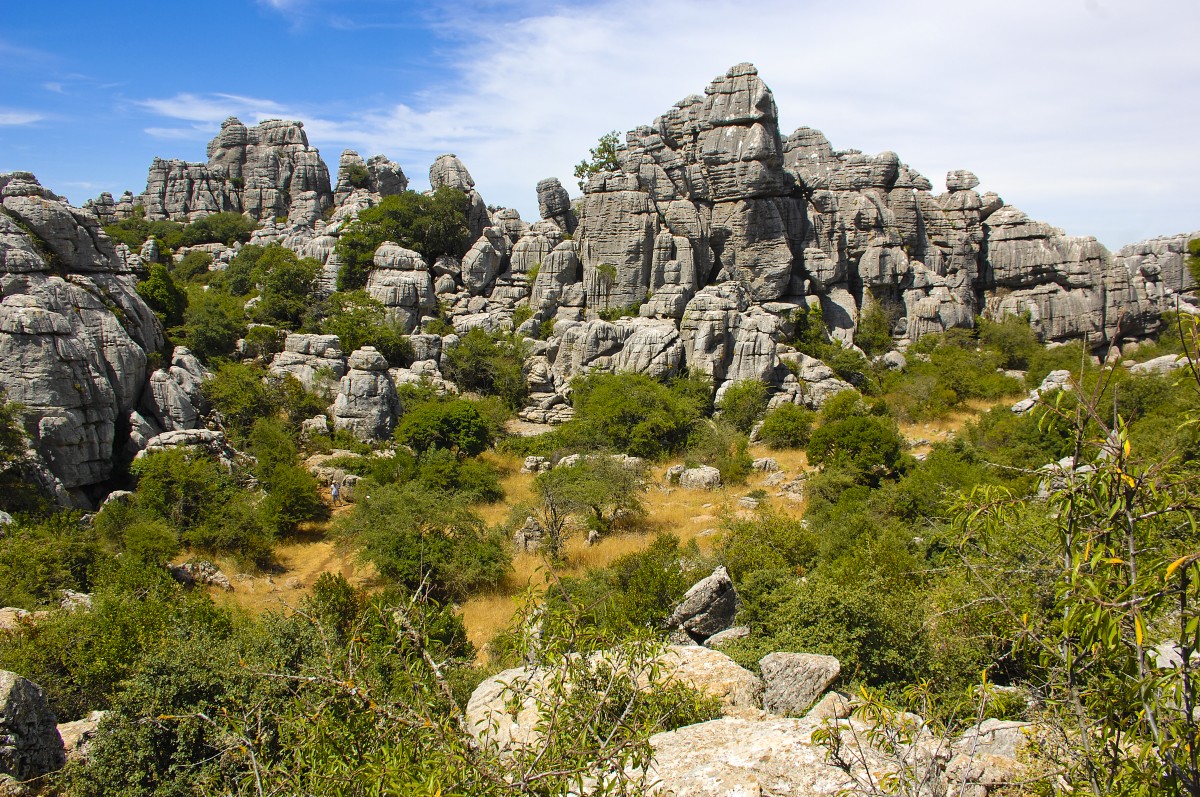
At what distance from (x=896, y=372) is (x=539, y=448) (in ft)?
57.6

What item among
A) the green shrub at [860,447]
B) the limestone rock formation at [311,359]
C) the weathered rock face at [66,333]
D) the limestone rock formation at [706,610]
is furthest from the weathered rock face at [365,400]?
the limestone rock formation at [706,610]

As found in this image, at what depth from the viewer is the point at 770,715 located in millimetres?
6410

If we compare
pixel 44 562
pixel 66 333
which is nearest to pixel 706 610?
pixel 44 562

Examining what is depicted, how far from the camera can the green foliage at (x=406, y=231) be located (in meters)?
32.2

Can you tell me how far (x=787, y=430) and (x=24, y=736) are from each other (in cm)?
2164

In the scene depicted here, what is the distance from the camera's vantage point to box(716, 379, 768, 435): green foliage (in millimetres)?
25906

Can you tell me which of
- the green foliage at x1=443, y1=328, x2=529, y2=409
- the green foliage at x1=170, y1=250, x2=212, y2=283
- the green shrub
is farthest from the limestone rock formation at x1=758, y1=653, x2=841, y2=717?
the green foliage at x1=170, y1=250, x2=212, y2=283

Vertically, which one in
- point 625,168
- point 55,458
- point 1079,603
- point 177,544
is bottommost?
point 177,544

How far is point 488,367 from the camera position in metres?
27.7

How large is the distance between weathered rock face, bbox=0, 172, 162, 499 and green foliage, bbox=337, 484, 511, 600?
7.19 m

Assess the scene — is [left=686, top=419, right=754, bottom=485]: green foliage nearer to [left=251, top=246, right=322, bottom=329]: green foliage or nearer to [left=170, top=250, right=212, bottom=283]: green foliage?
[left=251, top=246, right=322, bottom=329]: green foliage

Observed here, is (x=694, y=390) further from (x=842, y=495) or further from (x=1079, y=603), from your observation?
(x=1079, y=603)

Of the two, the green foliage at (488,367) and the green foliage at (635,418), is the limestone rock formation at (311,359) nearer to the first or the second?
the green foliage at (488,367)

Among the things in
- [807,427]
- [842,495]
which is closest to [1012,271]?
[807,427]
